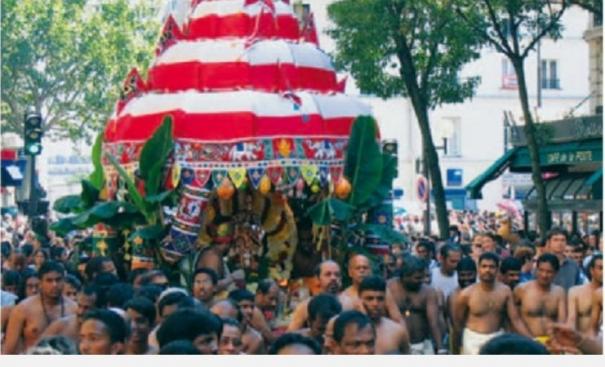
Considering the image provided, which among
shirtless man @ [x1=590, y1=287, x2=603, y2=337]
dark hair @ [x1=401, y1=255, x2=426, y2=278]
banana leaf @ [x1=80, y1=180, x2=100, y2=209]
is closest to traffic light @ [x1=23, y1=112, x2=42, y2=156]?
banana leaf @ [x1=80, y1=180, x2=100, y2=209]

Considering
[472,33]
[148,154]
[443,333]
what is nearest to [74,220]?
[148,154]

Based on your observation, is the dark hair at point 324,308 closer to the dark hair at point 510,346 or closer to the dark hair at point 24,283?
the dark hair at point 510,346

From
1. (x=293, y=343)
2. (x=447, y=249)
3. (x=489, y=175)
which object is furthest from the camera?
(x=489, y=175)

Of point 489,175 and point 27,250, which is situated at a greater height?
point 489,175

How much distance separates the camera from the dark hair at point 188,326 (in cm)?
870

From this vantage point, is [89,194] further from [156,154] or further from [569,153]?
[569,153]

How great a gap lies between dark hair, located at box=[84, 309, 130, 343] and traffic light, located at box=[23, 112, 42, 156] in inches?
592

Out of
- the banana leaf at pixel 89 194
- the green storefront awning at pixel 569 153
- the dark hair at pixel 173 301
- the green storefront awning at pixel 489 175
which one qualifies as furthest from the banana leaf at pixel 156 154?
the green storefront awning at pixel 489 175

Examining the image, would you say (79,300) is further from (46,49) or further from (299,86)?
(46,49)

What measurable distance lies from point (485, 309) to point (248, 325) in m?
2.70

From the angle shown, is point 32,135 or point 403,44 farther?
point 403,44

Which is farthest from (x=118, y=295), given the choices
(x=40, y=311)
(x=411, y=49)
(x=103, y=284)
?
(x=411, y=49)

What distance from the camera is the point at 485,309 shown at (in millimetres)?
13234
